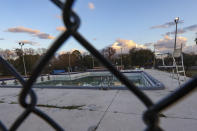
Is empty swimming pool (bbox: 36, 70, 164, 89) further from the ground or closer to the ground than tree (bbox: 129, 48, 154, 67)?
closer to the ground

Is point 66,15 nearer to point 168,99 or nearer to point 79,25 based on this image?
point 79,25

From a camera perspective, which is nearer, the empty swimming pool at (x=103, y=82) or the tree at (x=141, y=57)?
the empty swimming pool at (x=103, y=82)

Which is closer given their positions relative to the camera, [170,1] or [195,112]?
[195,112]

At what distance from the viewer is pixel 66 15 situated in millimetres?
294

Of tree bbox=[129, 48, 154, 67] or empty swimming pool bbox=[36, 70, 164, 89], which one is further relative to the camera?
tree bbox=[129, 48, 154, 67]

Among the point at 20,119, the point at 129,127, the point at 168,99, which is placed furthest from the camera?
the point at 129,127

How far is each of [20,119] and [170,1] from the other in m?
7.06

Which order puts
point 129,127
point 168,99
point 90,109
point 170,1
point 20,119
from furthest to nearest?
1. point 170,1
2. point 90,109
3. point 129,127
4. point 20,119
5. point 168,99

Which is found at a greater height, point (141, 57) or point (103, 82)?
point (141, 57)

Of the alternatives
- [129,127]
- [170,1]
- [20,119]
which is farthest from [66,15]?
[170,1]

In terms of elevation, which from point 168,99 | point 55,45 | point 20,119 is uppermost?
point 55,45

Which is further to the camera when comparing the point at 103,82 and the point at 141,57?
the point at 141,57

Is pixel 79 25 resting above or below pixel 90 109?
above

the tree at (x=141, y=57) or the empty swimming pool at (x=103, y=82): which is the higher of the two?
the tree at (x=141, y=57)
